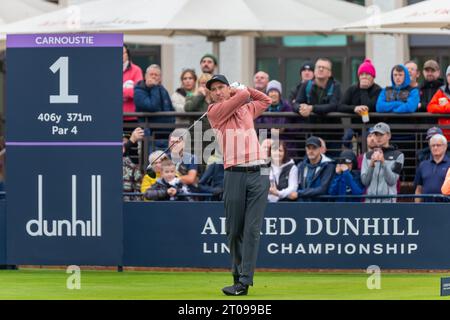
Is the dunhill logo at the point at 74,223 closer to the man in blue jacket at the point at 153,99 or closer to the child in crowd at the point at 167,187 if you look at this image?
the child in crowd at the point at 167,187

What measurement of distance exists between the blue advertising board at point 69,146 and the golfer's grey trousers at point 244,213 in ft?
7.45

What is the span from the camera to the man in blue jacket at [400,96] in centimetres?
1859

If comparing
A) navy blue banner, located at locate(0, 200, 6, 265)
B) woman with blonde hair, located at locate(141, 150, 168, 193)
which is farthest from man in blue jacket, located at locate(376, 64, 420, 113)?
navy blue banner, located at locate(0, 200, 6, 265)

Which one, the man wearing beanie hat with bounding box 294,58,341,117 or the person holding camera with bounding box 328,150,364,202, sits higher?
→ the man wearing beanie hat with bounding box 294,58,341,117

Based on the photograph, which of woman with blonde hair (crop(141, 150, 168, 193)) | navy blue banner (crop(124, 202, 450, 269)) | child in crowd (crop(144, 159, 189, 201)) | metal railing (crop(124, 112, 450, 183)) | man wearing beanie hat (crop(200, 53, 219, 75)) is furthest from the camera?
man wearing beanie hat (crop(200, 53, 219, 75))

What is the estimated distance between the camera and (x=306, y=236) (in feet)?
56.2

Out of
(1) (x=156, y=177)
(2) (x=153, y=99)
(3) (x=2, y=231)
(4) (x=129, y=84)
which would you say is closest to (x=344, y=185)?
(1) (x=156, y=177)

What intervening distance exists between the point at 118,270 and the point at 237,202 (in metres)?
3.29

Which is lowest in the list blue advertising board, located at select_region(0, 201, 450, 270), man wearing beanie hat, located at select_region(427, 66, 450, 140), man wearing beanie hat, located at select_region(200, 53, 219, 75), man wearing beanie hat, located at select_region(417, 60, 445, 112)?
blue advertising board, located at select_region(0, 201, 450, 270)

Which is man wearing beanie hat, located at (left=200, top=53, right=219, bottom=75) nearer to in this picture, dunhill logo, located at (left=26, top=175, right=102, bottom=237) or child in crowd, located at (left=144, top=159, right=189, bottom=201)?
child in crowd, located at (left=144, top=159, right=189, bottom=201)

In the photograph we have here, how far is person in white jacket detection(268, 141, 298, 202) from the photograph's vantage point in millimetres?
17703

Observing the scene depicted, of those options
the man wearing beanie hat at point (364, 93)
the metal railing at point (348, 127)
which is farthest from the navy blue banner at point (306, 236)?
the man wearing beanie hat at point (364, 93)

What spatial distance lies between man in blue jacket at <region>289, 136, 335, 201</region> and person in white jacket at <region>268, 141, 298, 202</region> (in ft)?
0.27
